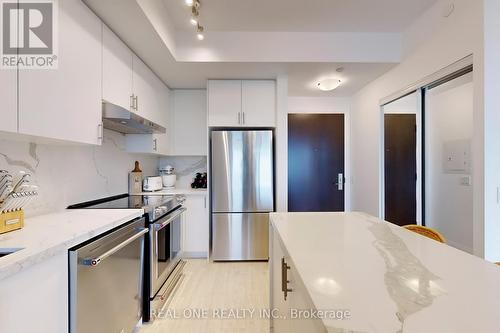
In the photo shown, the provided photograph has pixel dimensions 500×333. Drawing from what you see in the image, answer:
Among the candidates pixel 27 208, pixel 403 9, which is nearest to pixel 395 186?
pixel 403 9

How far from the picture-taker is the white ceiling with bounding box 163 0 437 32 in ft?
7.16

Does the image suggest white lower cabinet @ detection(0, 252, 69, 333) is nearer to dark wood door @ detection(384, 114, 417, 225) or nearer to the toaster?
the toaster

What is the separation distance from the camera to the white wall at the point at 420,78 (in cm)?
182

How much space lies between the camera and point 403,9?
7.50 ft

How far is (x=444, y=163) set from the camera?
2.48 meters

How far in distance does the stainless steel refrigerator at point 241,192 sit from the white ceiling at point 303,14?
45.3 inches

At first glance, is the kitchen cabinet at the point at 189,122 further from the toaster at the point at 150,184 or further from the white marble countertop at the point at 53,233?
the white marble countertop at the point at 53,233

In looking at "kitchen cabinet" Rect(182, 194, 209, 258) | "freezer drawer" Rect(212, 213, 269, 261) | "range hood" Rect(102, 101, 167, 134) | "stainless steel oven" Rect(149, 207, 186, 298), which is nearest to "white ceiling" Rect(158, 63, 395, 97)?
"range hood" Rect(102, 101, 167, 134)

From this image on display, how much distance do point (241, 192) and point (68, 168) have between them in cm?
174

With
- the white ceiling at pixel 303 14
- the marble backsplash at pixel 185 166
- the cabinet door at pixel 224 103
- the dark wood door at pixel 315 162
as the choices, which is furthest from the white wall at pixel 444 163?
the marble backsplash at pixel 185 166

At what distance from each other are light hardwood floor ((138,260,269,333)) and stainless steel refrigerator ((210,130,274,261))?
0.22 metres

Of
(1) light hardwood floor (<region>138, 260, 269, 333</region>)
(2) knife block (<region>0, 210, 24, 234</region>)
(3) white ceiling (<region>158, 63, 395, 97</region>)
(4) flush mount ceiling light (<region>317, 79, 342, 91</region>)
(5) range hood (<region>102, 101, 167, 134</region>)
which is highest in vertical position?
(3) white ceiling (<region>158, 63, 395, 97</region>)

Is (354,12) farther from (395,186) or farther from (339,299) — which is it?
(339,299)

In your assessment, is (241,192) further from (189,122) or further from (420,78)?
(420,78)
